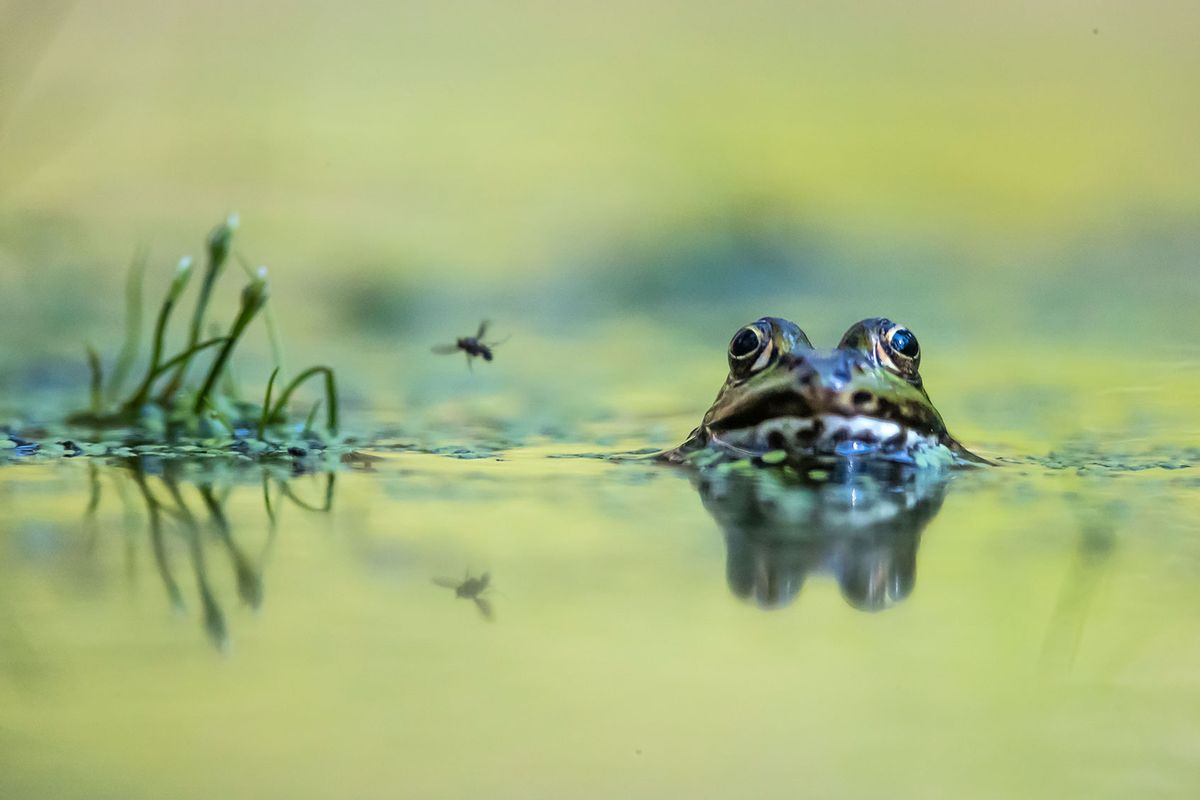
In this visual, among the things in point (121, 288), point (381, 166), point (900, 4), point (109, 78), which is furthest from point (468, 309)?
point (900, 4)

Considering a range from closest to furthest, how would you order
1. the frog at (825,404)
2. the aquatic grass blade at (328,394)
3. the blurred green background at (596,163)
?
the frog at (825,404) < the aquatic grass blade at (328,394) < the blurred green background at (596,163)

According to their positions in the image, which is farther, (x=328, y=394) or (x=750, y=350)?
(x=328, y=394)

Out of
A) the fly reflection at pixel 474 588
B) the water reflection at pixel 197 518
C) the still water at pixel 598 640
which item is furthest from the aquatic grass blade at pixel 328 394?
the fly reflection at pixel 474 588

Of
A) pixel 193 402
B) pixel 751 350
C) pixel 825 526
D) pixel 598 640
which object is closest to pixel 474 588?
pixel 598 640

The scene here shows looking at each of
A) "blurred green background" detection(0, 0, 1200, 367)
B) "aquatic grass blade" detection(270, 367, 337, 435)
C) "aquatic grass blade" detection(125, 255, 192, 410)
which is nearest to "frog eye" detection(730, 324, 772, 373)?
"aquatic grass blade" detection(270, 367, 337, 435)

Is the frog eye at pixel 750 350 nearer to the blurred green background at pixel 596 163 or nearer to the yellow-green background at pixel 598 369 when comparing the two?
the yellow-green background at pixel 598 369

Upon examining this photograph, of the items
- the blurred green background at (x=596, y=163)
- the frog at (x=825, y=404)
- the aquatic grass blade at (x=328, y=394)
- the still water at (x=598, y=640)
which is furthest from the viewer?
the blurred green background at (x=596, y=163)

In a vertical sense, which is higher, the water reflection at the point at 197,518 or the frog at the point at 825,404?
the frog at the point at 825,404

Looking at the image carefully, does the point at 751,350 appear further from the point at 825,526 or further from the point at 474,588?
the point at 474,588
